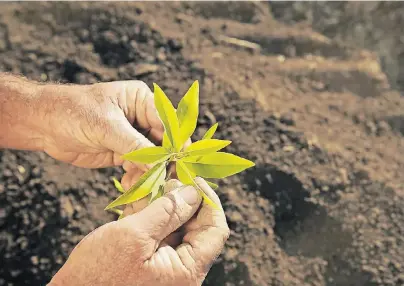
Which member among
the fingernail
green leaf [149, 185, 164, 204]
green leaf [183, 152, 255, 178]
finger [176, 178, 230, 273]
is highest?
green leaf [183, 152, 255, 178]

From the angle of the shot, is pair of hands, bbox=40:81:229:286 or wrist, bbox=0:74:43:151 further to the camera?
wrist, bbox=0:74:43:151

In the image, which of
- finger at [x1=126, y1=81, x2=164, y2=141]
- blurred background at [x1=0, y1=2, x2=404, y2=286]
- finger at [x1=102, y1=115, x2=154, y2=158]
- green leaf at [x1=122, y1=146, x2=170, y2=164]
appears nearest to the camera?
green leaf at [x1=122, y1=146, x2=170, y2=164]

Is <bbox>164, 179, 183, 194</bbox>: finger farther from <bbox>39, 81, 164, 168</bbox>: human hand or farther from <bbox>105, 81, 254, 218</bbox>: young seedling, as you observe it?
<bbox>39, 81, 164, 168</bbox>: human hand

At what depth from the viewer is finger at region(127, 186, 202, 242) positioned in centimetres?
121

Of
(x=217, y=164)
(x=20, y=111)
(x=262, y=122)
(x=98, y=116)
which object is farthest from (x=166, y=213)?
(x=262, y=122)

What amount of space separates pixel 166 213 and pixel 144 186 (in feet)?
0.29

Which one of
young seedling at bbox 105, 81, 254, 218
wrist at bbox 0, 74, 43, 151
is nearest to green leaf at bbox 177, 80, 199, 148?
young seedling at bbox 105, 81, 254, 218

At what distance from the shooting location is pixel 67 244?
1.96 m

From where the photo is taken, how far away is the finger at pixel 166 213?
1.21m

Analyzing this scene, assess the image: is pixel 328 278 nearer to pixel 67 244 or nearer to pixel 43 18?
pixel 67 244

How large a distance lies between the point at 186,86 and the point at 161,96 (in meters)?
1.14

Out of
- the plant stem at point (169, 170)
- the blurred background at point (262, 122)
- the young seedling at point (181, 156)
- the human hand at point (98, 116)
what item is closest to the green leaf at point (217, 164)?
the young seedling at point (181, 156)

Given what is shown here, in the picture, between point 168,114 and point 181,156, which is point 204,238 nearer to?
point 181,156

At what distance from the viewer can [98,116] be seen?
1500mm
